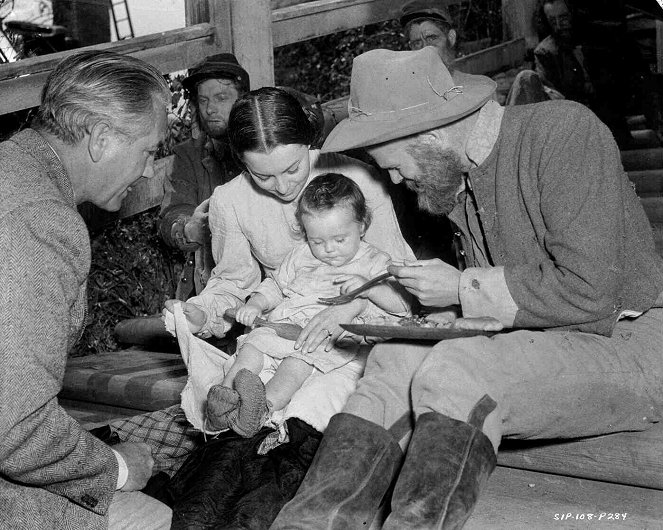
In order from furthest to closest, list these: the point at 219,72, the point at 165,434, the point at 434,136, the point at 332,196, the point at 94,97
A: the point at 219,72
the point at 165,434
the point at 332,196
the point at 434,136
the point at 94,97

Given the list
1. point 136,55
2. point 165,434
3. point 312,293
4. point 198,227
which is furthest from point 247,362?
point 136,55

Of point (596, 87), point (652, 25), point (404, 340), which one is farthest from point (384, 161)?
point (652, 25)

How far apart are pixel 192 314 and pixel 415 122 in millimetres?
1262

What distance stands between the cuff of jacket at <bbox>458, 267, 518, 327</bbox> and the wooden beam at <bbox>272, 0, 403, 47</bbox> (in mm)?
3422

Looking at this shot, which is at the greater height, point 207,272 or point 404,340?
point 404,340

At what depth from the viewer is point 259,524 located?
3029 millimetres

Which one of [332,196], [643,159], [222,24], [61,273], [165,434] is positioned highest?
[222,24]

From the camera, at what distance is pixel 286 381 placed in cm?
346

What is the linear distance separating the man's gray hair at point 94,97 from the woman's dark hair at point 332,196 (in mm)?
998

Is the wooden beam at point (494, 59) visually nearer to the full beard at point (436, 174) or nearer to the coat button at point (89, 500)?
the full beard at point (436, 174)

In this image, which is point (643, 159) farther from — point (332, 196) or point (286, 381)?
point (286, 381)

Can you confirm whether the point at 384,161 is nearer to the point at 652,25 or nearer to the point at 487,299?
the point at 487,299

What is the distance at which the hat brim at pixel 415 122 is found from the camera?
→ 9.97 feet

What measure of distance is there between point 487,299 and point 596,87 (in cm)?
520
